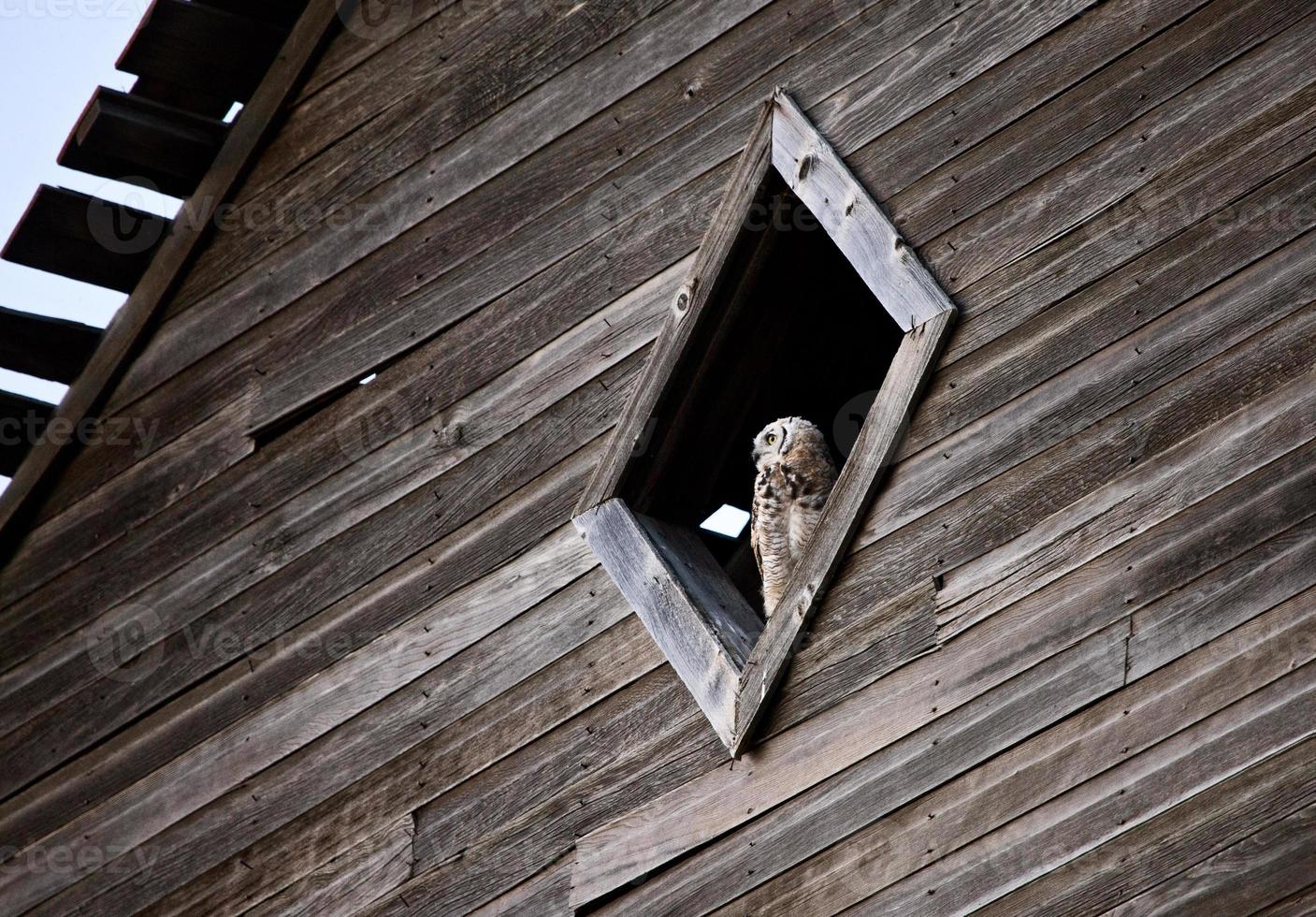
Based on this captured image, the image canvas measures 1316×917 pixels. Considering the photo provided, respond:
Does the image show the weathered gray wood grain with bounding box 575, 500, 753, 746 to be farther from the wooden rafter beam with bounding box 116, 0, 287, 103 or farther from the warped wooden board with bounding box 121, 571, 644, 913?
the wooden rafter beam with bounding box 116, 0, 287, 103

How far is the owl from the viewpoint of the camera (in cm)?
434

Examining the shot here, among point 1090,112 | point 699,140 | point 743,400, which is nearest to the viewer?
point 1090,112

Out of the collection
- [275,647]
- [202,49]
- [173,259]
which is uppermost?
[202,49]

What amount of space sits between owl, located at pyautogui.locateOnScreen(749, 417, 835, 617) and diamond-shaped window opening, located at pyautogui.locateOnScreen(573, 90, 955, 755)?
102 mm

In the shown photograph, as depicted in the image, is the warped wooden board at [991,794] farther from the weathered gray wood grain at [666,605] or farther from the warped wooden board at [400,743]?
the warped wooden board at [400,743]

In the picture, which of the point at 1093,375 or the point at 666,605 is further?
the point at 666,605

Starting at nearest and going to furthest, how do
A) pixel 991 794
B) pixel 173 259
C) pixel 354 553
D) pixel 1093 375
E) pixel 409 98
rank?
pixel 991 794 → pixel 1093 375 → pixel 354 553 → pixel 409 98 → pixel 173 259

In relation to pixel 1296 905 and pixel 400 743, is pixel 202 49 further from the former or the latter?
pixel 1296 905

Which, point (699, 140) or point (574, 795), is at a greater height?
point (699, 140)

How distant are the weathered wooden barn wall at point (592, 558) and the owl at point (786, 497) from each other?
43 centimetres

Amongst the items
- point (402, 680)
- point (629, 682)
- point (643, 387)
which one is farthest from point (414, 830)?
point (643, 387)

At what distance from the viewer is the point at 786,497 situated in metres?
4.42

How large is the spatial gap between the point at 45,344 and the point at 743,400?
2.16 meters

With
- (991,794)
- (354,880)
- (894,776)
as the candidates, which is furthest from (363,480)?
(991,794)
